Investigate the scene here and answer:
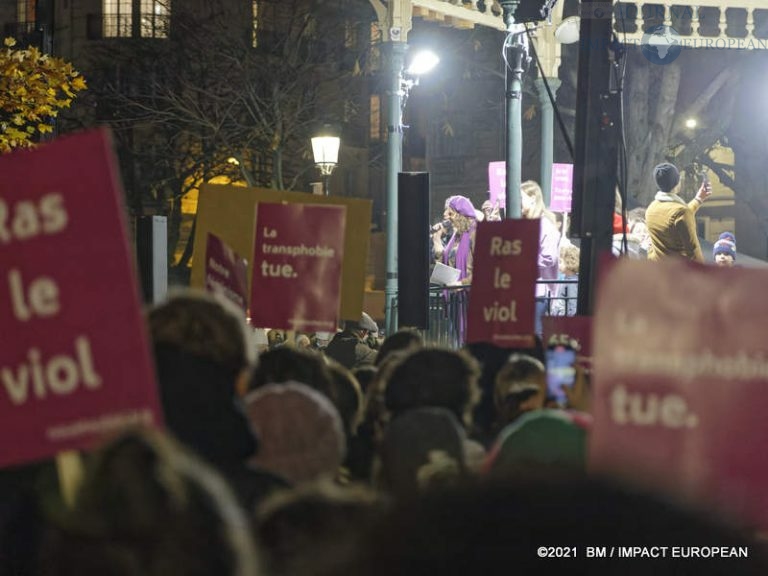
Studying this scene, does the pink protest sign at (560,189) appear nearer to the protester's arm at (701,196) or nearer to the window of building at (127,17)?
the protester's arm at (701,196)

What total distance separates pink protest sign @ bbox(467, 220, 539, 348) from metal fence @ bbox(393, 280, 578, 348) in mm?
6467

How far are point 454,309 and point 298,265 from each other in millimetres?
6142

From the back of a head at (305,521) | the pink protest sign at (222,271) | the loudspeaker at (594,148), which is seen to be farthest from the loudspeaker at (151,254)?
the back of a head at (305,521)

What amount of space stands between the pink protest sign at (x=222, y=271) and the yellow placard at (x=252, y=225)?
0.69 m

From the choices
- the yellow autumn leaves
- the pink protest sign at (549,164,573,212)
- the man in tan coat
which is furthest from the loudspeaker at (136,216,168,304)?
the pink protest sign at (549,164,573,212)

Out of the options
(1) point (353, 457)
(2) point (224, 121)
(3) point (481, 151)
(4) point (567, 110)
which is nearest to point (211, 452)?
(1) point (353, 457)

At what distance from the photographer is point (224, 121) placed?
127 feet

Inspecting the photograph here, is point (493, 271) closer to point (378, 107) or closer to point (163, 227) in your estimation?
point (163, 227)

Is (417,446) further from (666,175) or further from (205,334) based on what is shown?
(666,175)

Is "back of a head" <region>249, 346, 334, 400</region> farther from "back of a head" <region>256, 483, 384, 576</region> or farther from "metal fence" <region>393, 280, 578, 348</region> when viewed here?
"metal fence" <region>393, 280, 578, 348</region>

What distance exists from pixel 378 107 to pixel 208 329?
47.9m

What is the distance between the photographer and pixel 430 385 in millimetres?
4906

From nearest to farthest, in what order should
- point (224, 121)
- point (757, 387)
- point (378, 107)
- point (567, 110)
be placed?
point (757, 387)
point (567, 110)
point (224, 121)
point (378, 107)

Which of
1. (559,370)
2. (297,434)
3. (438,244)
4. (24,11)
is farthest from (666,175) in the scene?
(24,11)
